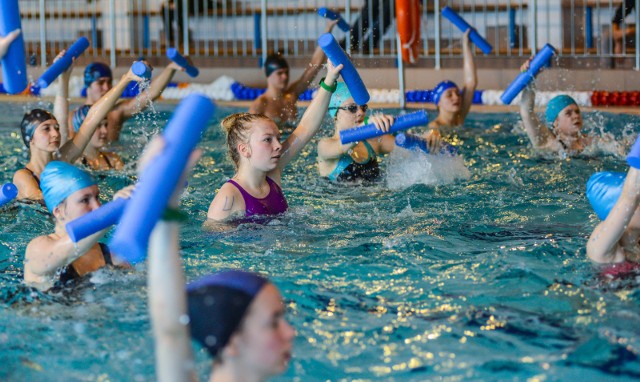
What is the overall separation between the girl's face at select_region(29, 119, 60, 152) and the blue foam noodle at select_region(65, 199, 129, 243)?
3.04 m

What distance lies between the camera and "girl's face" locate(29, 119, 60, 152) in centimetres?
607

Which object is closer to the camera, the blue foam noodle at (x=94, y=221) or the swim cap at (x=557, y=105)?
the blue foam noodle at (x=94, y=221)

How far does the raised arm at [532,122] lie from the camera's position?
24.1ft

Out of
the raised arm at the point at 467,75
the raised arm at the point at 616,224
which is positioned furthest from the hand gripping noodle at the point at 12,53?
the raised arm at the point at 467,75

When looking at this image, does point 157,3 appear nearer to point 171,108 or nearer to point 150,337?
point 171,108

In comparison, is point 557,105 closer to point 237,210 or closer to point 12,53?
point 237,210

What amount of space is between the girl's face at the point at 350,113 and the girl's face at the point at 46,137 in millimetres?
1888

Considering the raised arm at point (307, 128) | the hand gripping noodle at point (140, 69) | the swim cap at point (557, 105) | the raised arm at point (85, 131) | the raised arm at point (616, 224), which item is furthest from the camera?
the swim cap at point (557, 105)

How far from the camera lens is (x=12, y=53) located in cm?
450

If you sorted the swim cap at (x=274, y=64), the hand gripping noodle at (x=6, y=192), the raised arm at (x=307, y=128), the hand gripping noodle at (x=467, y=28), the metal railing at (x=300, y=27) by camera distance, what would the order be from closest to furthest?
1. the hand gripping noodle at (x=6, y=192)
2. the raised arm at (x=307, y=128)
3. the hand gripping noodle at (x=467, y=28)
4. the swim cap at (x=274, y=64)
5. the metal railing at (x=300, y=27)

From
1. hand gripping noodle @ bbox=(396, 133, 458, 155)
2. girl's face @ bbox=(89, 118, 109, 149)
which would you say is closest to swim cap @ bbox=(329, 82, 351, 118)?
hand gripping noodle @ bbox=(396, 133, 458, 155)

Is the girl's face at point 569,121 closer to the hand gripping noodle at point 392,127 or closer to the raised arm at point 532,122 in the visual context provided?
the raised arm at point 532,122

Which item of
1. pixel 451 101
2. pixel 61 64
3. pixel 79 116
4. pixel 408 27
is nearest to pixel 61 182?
pixel 61 64

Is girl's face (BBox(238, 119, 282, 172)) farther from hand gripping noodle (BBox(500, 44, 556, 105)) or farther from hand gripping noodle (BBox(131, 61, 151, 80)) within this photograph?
hand gripping noodle (BBox(500, 44, 556, 105))
